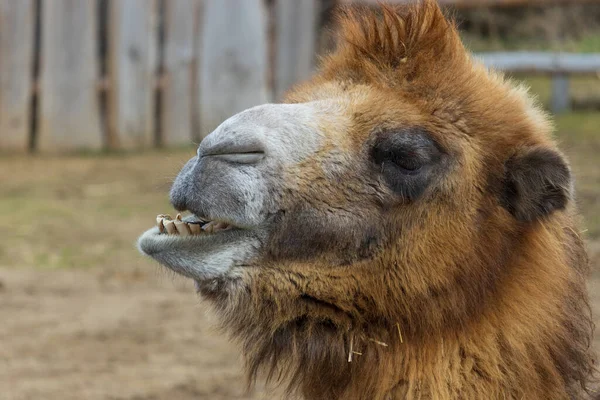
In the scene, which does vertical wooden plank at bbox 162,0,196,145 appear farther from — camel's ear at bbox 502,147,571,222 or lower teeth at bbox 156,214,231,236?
camel's ear at bbox 502,147,571,222

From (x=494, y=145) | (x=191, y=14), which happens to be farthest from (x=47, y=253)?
(x=494, y=145)

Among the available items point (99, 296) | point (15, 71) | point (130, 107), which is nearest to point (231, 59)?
point (130, 107)

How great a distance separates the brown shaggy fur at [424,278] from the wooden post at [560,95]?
10.8 metres

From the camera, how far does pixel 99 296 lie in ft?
25.3

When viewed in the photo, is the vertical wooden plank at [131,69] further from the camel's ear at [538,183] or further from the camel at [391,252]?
the camel's ear at [538,183]

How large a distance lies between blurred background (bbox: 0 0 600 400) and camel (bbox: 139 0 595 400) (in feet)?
11.4

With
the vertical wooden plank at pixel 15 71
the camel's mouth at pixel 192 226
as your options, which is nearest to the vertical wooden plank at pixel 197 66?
the vertical wooden plank at pixel 15 71

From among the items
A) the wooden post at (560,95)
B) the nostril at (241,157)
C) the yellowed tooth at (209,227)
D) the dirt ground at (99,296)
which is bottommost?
the dirt ground at (99,296)

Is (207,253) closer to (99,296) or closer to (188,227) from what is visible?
(188,227)

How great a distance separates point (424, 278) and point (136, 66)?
9.32m

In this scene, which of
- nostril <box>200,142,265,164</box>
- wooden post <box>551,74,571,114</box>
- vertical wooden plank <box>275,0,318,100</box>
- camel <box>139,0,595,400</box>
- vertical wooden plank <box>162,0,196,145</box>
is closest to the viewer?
nostril <box>200,142,265,164</box>

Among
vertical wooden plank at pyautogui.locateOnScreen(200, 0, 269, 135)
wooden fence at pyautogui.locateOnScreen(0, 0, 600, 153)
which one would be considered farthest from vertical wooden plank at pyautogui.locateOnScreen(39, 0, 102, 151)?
vertical wooden plank at pyautogui.locateOnScreen(200, 0, 269, 135)

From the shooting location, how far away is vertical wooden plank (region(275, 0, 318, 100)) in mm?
13008

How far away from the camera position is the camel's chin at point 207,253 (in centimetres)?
369
